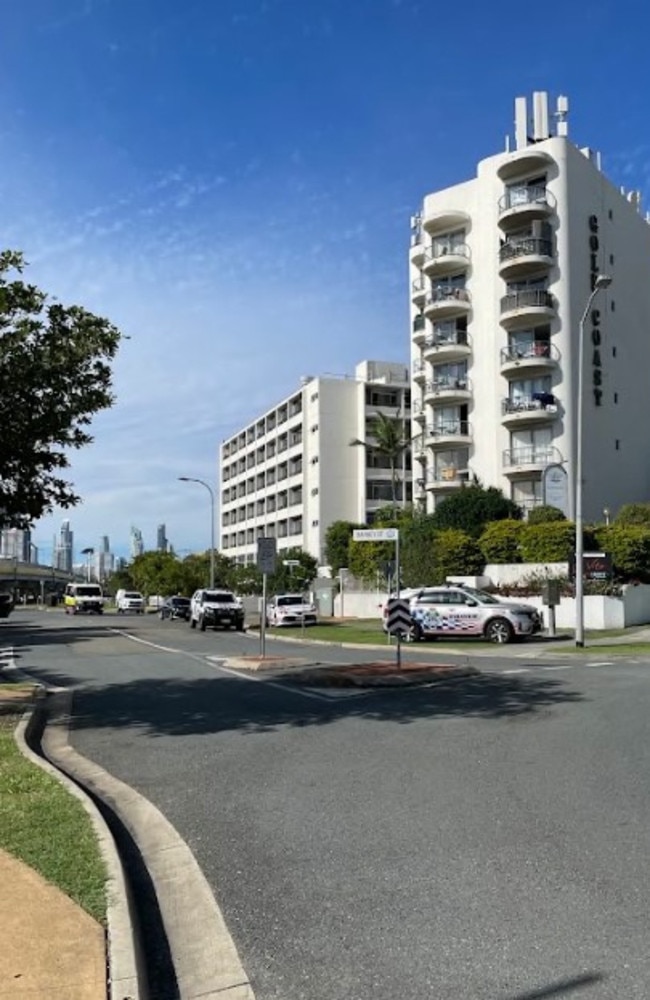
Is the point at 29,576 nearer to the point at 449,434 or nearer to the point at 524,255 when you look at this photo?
the point at 449,434

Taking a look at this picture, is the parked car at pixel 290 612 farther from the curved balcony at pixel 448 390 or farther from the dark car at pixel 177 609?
the curved balcony at pixel 448 390

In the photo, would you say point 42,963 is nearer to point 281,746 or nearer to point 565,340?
point 281,746

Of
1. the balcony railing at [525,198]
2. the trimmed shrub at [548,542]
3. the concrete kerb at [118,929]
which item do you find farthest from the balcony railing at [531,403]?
the concrete kerb at [118,929]

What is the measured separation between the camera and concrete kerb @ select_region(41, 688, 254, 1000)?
4.29 meters

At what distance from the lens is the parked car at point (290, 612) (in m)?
43.5

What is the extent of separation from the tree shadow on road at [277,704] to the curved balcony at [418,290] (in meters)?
46.8

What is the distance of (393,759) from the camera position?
9.52 metres

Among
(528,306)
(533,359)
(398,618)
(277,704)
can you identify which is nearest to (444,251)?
(528,306)

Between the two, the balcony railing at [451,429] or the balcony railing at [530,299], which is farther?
the balcony railing at [451,429]

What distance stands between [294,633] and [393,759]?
28551 millimetres

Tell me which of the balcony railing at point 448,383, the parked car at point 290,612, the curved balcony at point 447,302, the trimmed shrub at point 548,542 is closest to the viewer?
the trimmed shrub at point 548,542

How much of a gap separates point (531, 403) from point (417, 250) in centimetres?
1751

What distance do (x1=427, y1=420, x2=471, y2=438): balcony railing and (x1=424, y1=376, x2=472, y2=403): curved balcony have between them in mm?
1303

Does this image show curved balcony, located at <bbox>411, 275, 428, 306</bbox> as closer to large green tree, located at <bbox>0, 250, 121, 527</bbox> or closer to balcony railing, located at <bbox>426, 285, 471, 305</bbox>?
balcony railing, located at <bbox>426, 285, 471, 305</bbox>
